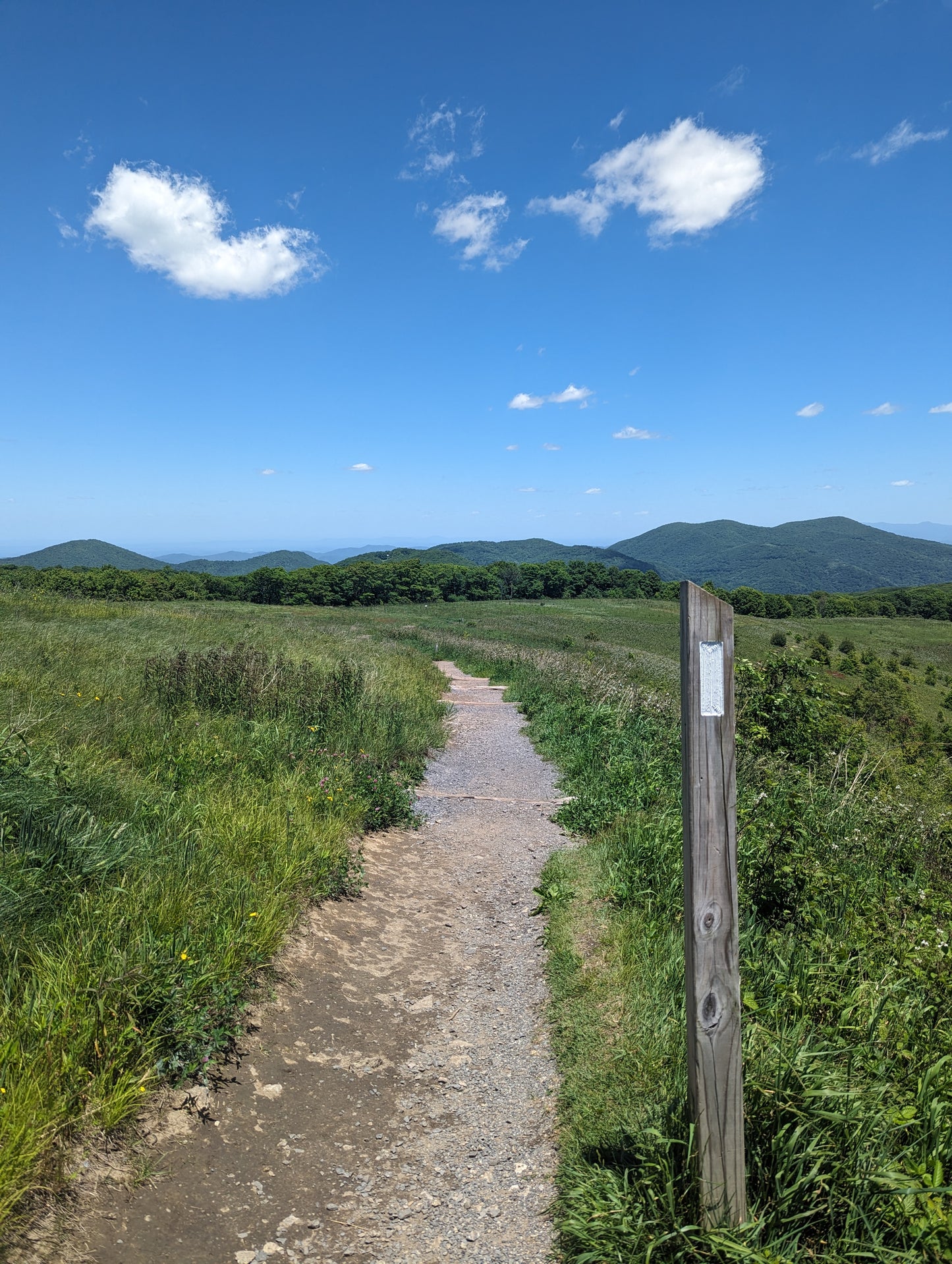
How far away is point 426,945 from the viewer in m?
5.02

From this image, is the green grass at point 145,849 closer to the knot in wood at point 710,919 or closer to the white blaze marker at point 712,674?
the knot in wood at point 710,919

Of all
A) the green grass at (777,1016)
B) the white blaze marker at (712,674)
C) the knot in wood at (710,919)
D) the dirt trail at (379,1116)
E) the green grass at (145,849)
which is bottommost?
the dirt trail at (379,1116)

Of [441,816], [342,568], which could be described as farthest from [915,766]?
[342,568]

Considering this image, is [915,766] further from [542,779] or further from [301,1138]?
[301,1138]

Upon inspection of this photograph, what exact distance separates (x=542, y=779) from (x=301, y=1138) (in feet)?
21.6

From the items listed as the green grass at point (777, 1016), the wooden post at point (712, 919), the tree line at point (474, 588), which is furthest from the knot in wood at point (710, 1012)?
the tree line at point (474, 588)

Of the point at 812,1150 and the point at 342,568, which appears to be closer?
the point at 812,1150

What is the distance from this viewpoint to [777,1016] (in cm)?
335

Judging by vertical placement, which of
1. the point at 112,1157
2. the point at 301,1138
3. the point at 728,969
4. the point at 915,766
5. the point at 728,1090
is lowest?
the point at 915,766

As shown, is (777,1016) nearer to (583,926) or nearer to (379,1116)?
(583,926)

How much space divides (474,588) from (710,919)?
126678 millimetres

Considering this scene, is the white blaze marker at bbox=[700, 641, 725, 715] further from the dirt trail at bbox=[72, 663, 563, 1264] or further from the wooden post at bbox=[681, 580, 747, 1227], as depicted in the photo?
the dirt trail at bbox=[72, 663, 563, 1264]

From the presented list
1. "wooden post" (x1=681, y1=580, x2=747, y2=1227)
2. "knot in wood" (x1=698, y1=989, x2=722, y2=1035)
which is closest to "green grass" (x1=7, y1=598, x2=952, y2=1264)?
"wooden post" (x1=681, y1=580, x2=747, y2=1227)

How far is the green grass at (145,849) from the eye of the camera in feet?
9.24
